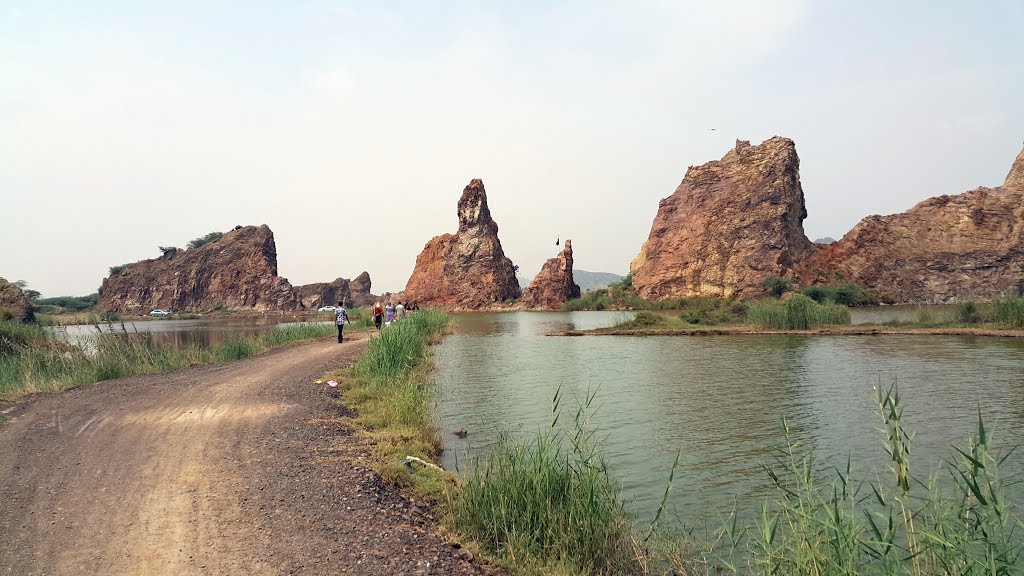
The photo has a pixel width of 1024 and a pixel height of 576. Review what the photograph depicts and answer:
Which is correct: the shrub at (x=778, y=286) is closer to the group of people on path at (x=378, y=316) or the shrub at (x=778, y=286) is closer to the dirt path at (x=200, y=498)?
the group of people on path at (x=378, y=316)

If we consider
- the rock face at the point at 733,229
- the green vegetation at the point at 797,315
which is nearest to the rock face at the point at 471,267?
the rock face at the point at 733,229

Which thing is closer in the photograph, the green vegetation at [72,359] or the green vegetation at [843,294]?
the green vegetation at [72,359]

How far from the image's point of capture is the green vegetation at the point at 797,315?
99.8ft

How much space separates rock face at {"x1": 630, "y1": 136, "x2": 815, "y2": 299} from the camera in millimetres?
69250

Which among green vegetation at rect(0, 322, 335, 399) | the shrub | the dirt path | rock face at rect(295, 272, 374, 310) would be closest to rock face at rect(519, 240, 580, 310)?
the shrub

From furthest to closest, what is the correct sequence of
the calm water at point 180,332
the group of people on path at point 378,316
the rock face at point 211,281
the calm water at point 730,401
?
the rock face at point 211,281, the group of people on path at point 378,316, the calm water at point 180,332, the calm water at point 730,401

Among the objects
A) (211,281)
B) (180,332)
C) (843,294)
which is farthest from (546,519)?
(211,281)

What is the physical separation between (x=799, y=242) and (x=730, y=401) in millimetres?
67549

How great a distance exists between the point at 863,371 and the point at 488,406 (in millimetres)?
11108

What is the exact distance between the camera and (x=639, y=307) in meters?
72.6

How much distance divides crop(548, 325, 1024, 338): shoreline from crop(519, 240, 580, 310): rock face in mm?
48064

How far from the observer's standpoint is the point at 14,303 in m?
28.1

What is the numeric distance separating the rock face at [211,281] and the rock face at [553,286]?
40611 millimetres

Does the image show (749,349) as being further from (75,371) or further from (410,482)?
(75,371)
